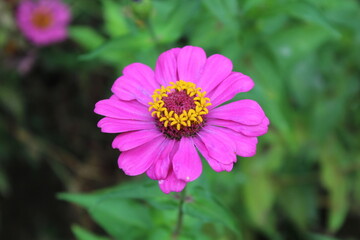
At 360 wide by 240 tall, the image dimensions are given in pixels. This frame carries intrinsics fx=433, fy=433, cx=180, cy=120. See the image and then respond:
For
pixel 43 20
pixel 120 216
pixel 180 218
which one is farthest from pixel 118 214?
pixel 43 20

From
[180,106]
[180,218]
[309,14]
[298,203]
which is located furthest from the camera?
[298,203]

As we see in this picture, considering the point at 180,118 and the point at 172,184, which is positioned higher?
the point at 180,118

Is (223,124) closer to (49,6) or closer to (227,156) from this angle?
(227,156)

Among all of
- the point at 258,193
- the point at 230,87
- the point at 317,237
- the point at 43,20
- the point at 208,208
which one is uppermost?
the point at 43,20

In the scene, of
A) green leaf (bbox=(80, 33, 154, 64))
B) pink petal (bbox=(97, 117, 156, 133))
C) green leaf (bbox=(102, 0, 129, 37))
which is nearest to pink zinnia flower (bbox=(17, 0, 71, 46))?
green leaf (bbox=(102, 0, 129, 37))

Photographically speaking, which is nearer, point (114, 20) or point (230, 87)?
point (230, 87)

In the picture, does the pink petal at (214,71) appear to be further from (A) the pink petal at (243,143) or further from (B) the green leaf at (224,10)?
(B) the green leaf at (224,10)

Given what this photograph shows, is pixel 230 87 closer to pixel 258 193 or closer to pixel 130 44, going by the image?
pixel 130 44

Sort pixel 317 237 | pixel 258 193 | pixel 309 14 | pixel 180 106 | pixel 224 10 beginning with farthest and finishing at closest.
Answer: pixel 258 193, pixel 317 237, pixel 224 10, pixel 309 14, pixel 180 106
